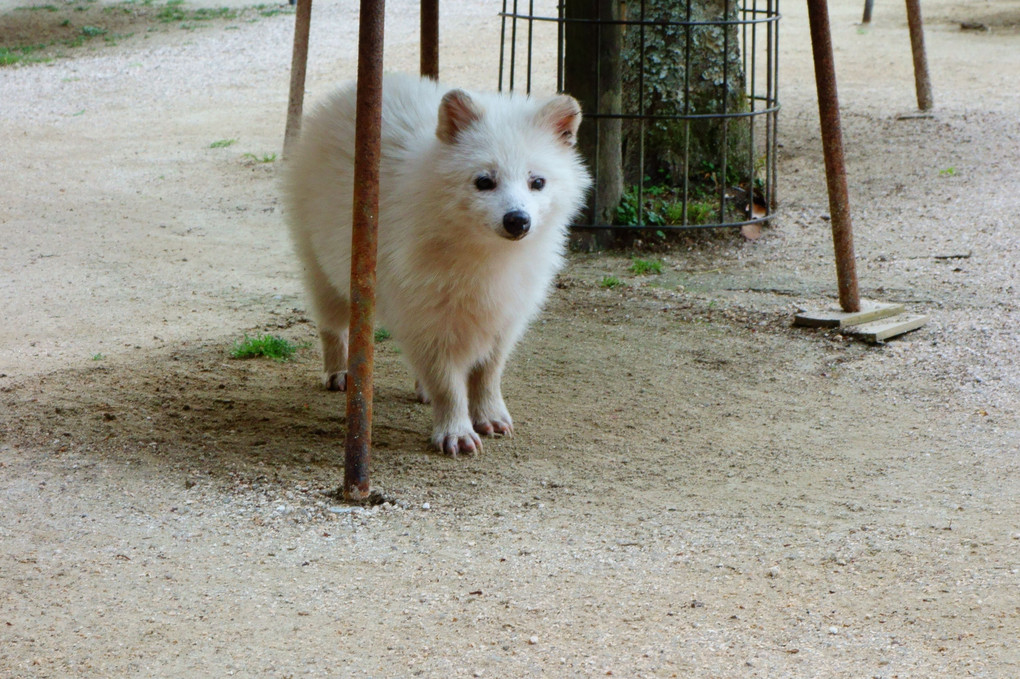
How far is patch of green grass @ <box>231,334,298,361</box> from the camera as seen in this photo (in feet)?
18.3

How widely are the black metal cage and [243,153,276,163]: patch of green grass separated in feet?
9.63

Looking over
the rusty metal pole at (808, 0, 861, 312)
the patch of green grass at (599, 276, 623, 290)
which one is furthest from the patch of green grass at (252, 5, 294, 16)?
the rusty metal pole at (808, 0, 861, 312)

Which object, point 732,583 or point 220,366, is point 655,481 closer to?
point 732,583

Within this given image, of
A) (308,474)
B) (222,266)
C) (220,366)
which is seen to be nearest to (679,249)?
(222,266)

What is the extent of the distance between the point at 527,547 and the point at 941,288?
158 inches

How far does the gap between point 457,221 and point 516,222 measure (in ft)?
0.95

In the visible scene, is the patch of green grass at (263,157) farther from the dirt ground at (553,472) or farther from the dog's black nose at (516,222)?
the dog's black nose at (516,222)

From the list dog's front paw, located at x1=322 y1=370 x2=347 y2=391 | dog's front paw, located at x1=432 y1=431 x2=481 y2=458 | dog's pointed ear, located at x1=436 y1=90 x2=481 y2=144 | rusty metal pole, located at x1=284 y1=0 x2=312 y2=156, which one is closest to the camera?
dog's pointed ear, located at x1=436 y1=90 x2=481 y2=144

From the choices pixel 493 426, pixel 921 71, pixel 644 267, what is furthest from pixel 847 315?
pixel 921 71

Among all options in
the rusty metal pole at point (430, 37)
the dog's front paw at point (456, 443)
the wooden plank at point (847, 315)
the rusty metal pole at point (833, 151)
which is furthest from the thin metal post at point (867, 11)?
the dog's front paw at point (456, 443)

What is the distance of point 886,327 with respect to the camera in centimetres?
572

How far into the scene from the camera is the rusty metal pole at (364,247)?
12.1ft

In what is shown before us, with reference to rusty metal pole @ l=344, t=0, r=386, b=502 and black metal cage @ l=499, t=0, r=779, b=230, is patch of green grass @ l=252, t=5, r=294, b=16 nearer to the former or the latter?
black metal cage @ l=499, t=0, r=779, b=230

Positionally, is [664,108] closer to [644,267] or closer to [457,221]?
[644,267]
